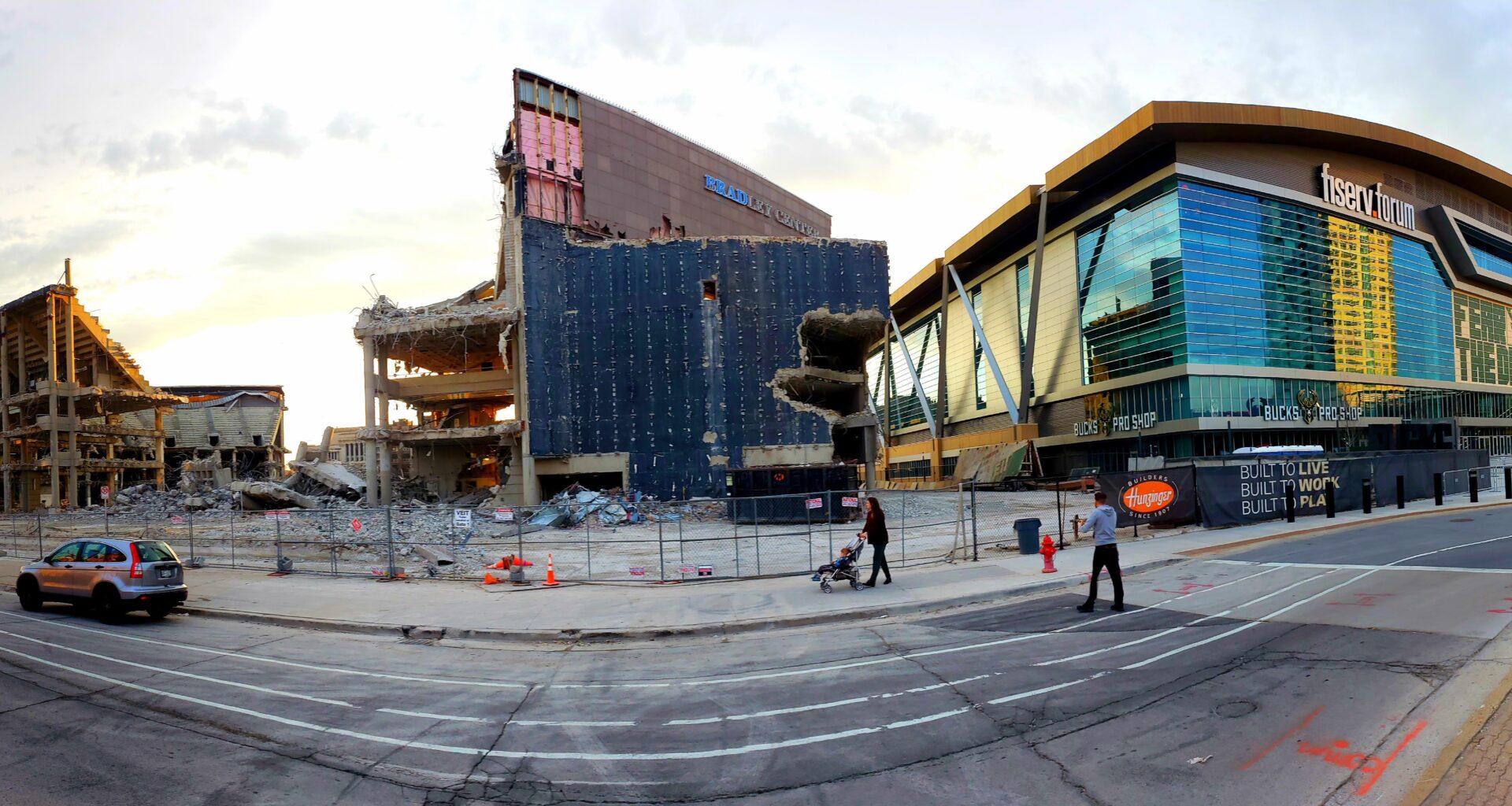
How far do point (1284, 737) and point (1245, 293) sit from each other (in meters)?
59.7

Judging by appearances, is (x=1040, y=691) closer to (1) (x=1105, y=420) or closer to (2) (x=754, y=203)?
(1) (x=1105, y=420)

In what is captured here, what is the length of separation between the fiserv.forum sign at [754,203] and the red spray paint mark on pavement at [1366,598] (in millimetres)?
47654

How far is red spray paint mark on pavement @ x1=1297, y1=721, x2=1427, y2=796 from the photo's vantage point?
5.28 meters

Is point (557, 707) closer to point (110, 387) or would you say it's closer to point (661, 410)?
point (661, 410)

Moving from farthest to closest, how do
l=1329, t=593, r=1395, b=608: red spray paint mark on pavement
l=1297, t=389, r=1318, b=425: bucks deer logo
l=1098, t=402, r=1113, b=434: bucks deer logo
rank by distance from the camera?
l=1098, t=402, r=1113, b=434: bucks deer logo, l=1297, t=389, r=1318, b=425: bucks deer logo, l=1329, t=593, r=1395, b=608: red spray paint mark on pavement

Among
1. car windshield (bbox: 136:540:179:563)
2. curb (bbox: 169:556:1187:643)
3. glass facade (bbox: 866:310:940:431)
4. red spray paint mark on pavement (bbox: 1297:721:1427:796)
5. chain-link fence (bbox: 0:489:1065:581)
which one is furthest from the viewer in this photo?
glass facade (bbox: 866:310:940:431)

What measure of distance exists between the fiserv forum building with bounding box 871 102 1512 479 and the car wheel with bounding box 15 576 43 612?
57.9 meters

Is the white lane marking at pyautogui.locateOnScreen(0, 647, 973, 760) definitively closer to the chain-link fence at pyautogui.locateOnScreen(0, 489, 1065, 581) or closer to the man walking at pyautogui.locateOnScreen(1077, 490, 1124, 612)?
the man walking at pyautogui.locateOnScreen(1077, 490, 1124, 612)

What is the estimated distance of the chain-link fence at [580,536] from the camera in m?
18.7

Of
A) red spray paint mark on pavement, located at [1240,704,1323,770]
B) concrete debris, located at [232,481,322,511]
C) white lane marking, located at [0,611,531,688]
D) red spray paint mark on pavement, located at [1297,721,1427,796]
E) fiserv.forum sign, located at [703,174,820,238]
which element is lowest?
white lane marking, located at [0,611,531,688]

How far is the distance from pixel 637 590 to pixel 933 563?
663 cm

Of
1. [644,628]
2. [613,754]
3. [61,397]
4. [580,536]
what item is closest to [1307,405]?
[580,536]

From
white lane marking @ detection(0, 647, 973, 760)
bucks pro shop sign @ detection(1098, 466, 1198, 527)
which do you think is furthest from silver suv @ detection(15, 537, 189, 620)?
bucks pro shop sign @ detection(1098, 466, 1198, 527)

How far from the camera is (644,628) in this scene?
40.1ft
